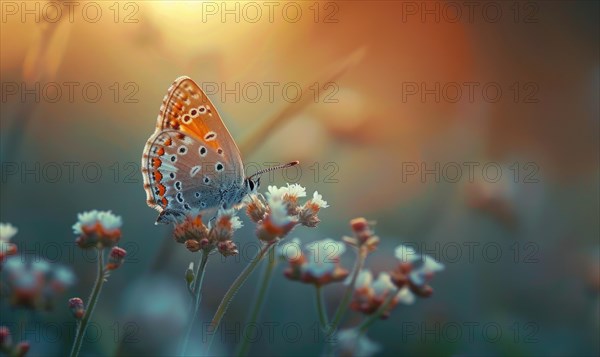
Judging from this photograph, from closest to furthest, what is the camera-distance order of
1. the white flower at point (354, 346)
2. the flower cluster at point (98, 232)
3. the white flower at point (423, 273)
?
1. the white flower at point (354, 346)
2. the white flower at point (423, 273)
3. the flower cluster at point (98, 232)

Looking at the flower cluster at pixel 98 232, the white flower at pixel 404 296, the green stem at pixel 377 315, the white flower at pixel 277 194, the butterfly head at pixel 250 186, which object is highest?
the butterfly head at pixel 250 186

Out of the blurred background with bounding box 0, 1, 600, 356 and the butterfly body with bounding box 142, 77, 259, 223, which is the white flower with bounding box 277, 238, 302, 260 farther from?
the blurred background with bounding box 0, 1, 600, 356

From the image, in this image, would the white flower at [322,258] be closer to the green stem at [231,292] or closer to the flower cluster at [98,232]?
the green stem at [231,292]

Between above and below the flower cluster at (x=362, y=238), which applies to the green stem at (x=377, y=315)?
below

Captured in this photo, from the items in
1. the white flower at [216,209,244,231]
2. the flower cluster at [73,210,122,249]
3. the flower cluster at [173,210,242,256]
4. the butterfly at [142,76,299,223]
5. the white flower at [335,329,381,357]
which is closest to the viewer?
the white flower at [335,329,381,357]

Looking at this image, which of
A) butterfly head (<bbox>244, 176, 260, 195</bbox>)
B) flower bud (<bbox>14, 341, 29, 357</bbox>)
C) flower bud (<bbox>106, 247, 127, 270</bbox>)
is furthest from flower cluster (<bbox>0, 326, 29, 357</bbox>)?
butterfly head (<bbox>244, 176, 260, 195</bbox>)

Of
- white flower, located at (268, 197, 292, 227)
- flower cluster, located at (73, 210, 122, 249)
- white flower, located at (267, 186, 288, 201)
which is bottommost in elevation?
flower cluster, located at (73, 210, 122, 249)

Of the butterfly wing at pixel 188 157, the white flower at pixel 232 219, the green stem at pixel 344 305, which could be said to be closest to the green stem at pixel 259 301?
the green stem at pixel 344 305
